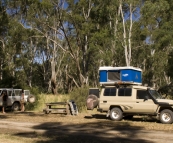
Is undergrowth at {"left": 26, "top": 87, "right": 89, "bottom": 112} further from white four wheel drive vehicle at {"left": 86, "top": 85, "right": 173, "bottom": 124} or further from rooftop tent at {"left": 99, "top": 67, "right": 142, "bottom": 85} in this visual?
rooftop tent at {"left": 99, "top": 67, "right": 142, "bottom": 85}

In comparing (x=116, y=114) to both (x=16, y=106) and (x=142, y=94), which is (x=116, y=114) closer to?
(x=142, y=94)

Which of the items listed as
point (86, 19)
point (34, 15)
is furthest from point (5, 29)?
point (86, 19)

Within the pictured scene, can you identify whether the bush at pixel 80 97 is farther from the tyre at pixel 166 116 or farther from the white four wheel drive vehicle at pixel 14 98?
the tyre at pixel 166 116

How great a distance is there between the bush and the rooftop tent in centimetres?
622

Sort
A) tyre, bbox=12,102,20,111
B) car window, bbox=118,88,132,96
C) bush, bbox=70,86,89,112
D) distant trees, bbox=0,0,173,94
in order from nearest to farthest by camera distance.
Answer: car window, bbox=118,88,132,96, bush, bbox=70,86,89,112, tyre, bbox=12,102,20,111, distant trees, bbox=0,0,173,94

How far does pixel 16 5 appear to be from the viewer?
4322cm

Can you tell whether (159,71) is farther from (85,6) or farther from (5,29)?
(5,29)

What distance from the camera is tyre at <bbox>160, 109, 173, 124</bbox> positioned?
16.1 meters

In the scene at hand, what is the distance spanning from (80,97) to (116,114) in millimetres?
7313

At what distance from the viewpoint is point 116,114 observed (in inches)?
698

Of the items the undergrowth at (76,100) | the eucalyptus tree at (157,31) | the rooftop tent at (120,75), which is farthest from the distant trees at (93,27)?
the rooftop tent at (120,75)

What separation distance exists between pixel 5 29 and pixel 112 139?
123 feet

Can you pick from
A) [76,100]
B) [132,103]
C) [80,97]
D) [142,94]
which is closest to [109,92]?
[132,103]

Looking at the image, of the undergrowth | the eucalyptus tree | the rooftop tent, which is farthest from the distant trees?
the rooftop tent
